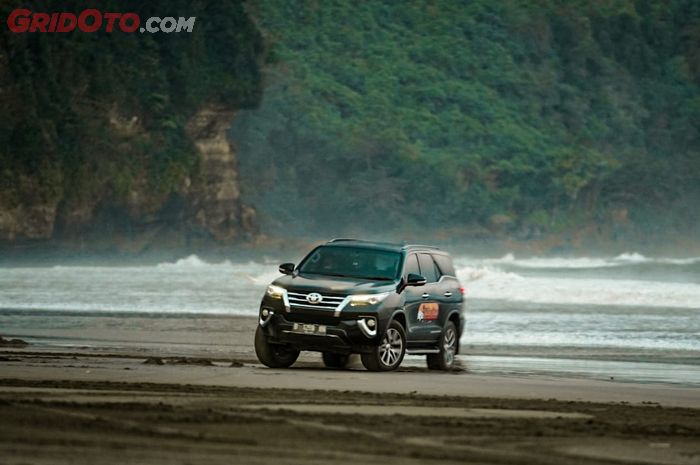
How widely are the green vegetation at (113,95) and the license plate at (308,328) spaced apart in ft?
188

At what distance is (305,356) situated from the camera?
22484mm

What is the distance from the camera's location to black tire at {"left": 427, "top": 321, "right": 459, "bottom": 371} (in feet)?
65.0

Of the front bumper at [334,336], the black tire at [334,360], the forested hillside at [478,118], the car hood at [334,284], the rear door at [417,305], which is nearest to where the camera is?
the front bumper at [334,336]

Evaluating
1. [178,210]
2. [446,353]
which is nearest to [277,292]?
[446,353]

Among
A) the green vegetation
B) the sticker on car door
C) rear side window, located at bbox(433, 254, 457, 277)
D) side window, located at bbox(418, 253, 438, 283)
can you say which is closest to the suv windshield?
side window, located at bbox(418, 253, 438, 283)

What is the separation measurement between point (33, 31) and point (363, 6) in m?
73.8

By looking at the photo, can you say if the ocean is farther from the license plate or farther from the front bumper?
the license plate

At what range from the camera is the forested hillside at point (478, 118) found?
12131 cm

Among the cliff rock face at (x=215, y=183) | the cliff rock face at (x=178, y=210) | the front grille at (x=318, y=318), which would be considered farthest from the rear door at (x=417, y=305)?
the cliff rock face at (x=215, y=183)

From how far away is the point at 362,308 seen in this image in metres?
18.3

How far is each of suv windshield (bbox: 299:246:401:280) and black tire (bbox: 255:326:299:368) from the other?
97 centimetres

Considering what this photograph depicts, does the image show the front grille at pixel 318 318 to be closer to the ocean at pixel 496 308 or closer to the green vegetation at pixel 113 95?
the ocean at pixel 496 308

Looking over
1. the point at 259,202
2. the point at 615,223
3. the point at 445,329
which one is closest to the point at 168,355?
the point at 445,329

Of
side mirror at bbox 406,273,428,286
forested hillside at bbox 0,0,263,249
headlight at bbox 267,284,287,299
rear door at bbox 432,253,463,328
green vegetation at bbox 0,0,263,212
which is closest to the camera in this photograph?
headlight at bbox 267,284,287,299
